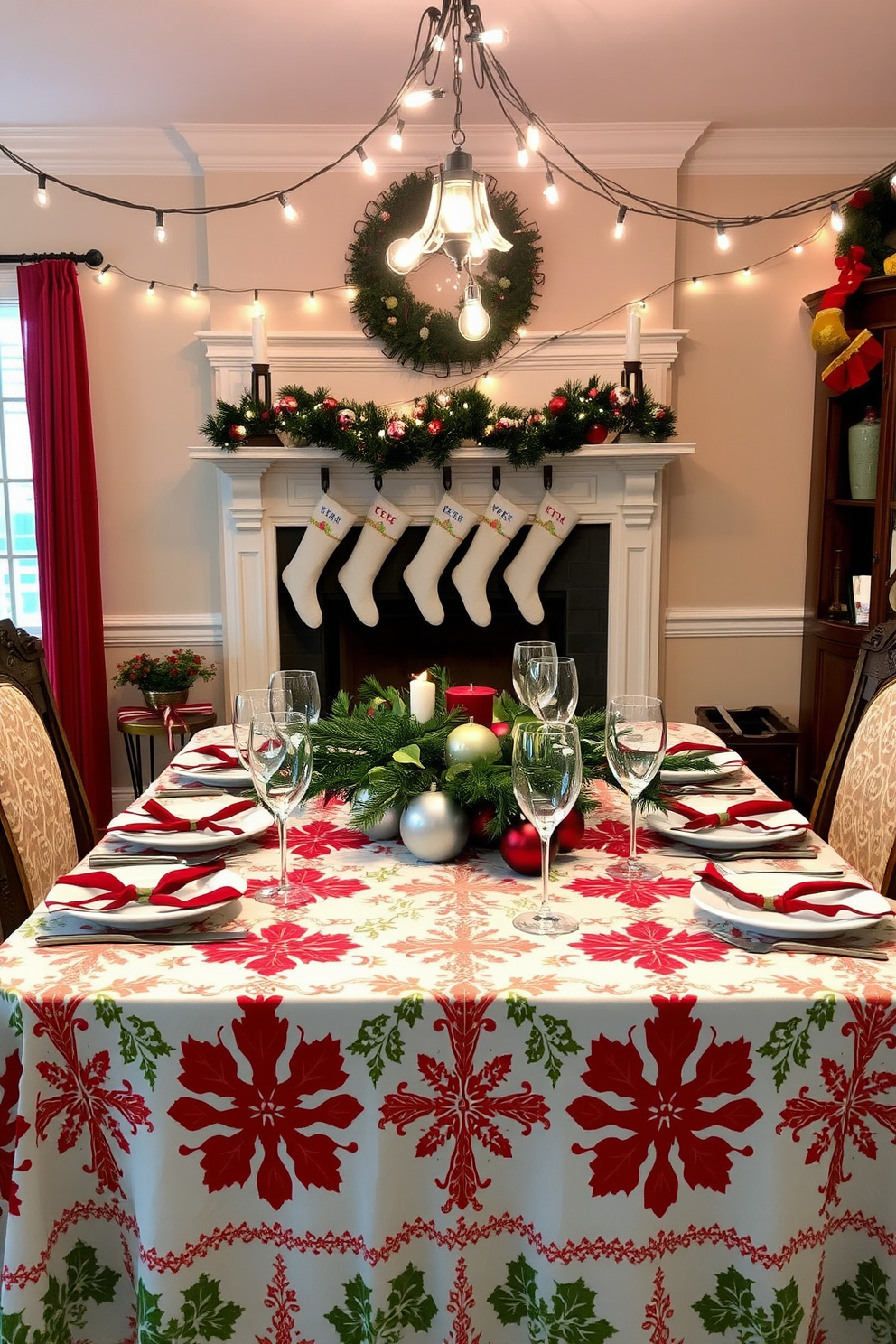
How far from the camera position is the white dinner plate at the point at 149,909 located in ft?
3.88

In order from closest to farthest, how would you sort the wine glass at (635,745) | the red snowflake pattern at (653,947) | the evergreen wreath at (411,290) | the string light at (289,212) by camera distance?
the red snowflake pattern at (653,947) < the wine glass at (635,745) < the string light at (289,212) < the evergreen wreath at (411,290)

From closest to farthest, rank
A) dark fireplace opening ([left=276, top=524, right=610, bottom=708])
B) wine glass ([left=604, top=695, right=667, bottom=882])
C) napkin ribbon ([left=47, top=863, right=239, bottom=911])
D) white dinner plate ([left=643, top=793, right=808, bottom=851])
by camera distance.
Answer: napkin ribbon ([left=47, top=863, right=239, bottom=911]), wine glass ([left=604, top=695, right=667, bottom=882]), white dinner plate ([left=643, top=793, right=808, bottom=851]), dark fireplace opening ([left=276, top=524, right=610, bottom=708])

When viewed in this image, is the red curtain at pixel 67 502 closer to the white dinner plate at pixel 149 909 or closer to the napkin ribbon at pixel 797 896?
the white dinner plate at pixel 149 909

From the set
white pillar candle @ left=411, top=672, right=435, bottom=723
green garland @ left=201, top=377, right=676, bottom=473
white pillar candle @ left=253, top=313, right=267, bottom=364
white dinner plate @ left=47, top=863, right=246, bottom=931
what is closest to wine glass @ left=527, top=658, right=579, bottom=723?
white pillar candle @ left=411, top=672, right=435, bottom=723

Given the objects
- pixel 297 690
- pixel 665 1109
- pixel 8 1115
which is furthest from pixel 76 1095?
pixel 297 690

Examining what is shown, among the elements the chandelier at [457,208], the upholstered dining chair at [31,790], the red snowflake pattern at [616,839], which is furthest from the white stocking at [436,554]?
the red snowflake pattern at [616,839]

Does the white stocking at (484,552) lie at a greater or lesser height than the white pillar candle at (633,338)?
lesser

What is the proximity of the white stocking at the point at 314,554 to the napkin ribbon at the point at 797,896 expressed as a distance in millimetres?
2554

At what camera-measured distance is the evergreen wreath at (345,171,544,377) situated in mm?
3570

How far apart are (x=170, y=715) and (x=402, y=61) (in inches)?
80.3

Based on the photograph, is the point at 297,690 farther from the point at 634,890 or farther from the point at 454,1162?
the point at 454,1162

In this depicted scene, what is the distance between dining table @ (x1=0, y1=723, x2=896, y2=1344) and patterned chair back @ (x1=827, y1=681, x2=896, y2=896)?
2.15ft

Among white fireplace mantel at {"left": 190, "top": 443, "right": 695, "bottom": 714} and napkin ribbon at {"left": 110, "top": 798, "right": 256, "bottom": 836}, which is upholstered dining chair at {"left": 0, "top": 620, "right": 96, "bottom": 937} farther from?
white fireplace mantel at {"left": 190, "top": 443, "right": 695, "bottom": 714}

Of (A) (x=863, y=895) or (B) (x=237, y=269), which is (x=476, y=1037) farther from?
(B) (x=237, y=269)
